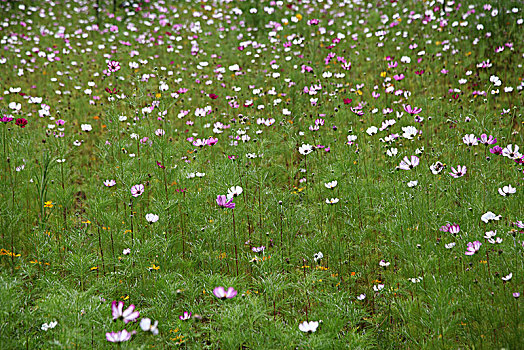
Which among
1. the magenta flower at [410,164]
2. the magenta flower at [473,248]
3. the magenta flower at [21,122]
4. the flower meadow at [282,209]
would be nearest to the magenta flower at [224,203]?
the flower meadow at [282,209]

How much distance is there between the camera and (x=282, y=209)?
2.83 metres

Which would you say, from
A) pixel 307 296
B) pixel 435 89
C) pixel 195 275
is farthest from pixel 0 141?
pixel 435 89

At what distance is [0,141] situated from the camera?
352cm

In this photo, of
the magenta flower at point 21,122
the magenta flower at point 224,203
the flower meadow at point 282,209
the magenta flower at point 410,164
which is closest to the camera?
the flower meadow at point 282,209

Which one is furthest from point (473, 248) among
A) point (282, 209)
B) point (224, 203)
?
point (224, 203)

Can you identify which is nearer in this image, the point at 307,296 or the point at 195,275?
the point at 307,296

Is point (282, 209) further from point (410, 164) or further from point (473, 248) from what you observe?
point (473, 248)

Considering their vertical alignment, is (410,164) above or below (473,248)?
above

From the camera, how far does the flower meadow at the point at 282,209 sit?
2.00m

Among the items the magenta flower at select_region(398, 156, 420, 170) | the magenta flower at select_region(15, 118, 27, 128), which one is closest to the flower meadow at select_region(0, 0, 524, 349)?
the magenta flower at select_region(398, 156, 420, 170)

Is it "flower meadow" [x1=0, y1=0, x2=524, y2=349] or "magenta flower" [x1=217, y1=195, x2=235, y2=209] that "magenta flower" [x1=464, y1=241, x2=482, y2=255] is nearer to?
"flower meadow" [x1=0, y1=0, x2=524, y2=349]

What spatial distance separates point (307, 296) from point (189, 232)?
1077 millimetres

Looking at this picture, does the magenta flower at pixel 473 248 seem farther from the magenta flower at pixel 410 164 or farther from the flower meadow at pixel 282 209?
the magenta flower at pixel 410 164

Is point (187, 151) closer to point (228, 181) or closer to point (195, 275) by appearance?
point (228, 181)
